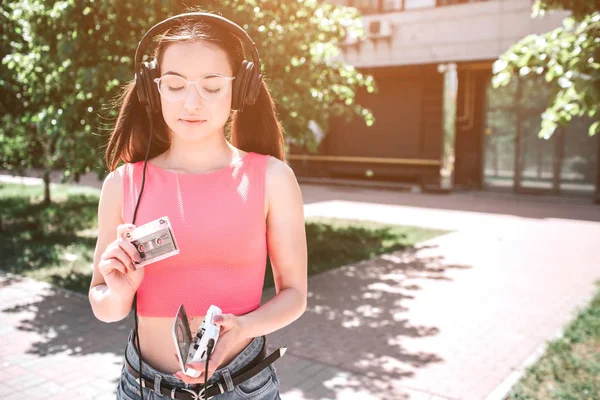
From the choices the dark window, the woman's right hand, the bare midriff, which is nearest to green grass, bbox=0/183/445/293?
the bare midriff

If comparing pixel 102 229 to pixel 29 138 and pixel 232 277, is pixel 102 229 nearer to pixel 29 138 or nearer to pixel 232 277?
pixel 232 277

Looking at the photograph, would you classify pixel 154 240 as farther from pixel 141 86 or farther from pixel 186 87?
pixel 141 86

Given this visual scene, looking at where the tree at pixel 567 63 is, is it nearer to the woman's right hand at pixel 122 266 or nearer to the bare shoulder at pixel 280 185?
the bare shoulder at pixel 280 185

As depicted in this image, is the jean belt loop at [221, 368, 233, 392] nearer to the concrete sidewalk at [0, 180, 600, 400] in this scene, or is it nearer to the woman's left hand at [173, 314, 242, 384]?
the woman's left hand at [173, 314, 242, 384]

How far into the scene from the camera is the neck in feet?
5.90

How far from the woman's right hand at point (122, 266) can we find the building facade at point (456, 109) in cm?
1756

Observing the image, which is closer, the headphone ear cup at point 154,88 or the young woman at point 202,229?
the young woman at point 202,229

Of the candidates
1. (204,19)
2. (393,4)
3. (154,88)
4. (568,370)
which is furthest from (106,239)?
(393,4)

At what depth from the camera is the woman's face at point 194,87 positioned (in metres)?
1.69

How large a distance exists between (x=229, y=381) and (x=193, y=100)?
86cm

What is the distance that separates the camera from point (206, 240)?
1655mm

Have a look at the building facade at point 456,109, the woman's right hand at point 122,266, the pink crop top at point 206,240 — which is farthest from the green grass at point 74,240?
the building facade at point 456,109

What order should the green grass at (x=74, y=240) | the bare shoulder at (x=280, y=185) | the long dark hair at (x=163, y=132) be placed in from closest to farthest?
the bare shoulder at (x=280, y=185), the long dark hair at (x=163, y=132), the green grass at (x=74, y=240)

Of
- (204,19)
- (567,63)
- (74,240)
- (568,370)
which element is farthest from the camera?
(74,240)
